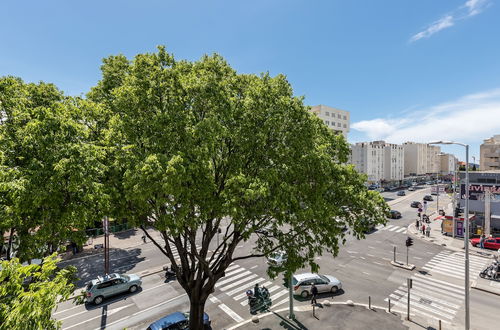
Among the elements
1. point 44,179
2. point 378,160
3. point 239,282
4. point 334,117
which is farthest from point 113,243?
point 378,160

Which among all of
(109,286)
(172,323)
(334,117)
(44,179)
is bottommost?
(109,286)

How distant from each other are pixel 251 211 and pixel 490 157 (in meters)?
81.3

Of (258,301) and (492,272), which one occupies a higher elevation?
(492,272)

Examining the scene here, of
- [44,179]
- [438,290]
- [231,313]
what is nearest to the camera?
[44,179]

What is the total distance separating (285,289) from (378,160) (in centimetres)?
7939

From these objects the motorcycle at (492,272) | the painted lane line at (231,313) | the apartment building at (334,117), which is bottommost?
the painted lane line at (231,313)

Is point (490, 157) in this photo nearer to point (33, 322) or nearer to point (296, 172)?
point (296, 172)

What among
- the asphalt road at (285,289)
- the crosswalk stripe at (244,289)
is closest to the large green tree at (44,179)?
the asphalt road at (285,289)

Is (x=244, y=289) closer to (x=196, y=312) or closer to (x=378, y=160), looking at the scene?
(x=196, y=312)

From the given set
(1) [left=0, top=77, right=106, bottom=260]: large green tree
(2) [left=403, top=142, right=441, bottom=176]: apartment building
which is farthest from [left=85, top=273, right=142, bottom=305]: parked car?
(2) [left=403, top=142, right=441, bottom=176]: apartment building

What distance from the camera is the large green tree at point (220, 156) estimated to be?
341 inches

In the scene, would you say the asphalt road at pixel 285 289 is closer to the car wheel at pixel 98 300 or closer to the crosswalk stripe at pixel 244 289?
the crosswalk stripe at pixel 244 289

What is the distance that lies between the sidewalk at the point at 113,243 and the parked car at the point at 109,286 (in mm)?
A: 11413

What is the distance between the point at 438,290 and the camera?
18.0 meters
